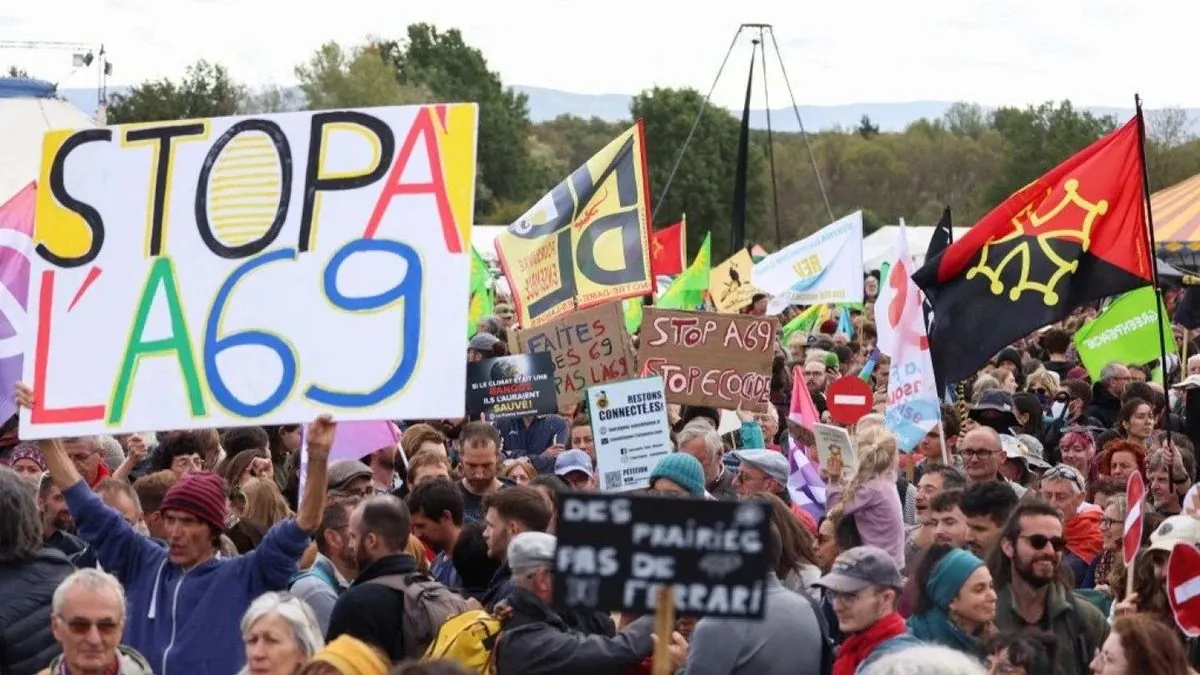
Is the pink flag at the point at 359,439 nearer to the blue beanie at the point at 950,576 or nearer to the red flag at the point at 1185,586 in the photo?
the blue beanie at the point at 950,576

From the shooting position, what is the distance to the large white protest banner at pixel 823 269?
2228 cm

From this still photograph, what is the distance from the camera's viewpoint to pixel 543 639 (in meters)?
6.27

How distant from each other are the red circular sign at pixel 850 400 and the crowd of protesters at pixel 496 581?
10.0 feet

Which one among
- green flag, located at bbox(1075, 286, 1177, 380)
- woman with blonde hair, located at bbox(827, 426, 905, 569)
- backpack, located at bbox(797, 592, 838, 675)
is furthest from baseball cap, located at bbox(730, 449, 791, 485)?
green flag, located at bbox(1075, 286, 1177, 380)

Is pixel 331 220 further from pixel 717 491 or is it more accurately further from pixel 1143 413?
pixel 1143 413

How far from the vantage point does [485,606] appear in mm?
7301

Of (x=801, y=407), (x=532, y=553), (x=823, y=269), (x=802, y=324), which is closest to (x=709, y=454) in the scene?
(x=801, y=407)

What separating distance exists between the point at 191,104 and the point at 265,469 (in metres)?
71.8

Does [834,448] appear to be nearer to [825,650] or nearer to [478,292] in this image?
[825,650]

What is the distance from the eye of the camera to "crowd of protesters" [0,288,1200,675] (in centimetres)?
597

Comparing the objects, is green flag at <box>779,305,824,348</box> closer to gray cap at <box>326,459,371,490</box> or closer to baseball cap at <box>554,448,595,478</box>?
baseball cap at <box>554,448,595,478</box>

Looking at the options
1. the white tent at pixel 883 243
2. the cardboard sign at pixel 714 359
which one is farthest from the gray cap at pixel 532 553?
the white tent at pixel 883 243

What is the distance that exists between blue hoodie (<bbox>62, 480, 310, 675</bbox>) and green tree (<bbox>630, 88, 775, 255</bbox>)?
222 ft

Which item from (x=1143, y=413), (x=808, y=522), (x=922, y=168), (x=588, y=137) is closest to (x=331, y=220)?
(x=808, y=522)
